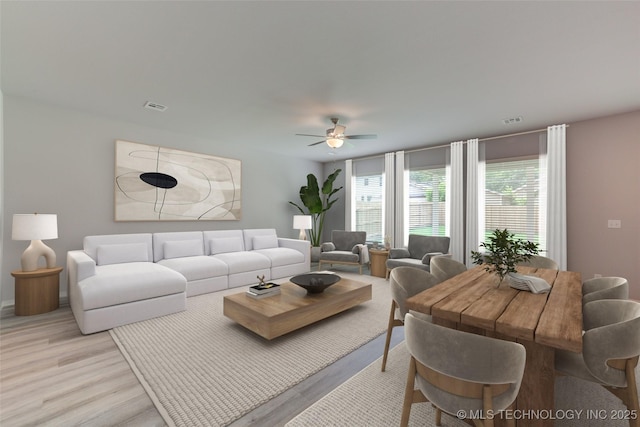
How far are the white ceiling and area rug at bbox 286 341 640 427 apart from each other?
2.61 m

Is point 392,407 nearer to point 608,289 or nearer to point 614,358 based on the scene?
point 614,358

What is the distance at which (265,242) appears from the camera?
5566mm

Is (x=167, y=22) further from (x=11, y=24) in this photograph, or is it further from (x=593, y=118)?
(x=593, y=118)

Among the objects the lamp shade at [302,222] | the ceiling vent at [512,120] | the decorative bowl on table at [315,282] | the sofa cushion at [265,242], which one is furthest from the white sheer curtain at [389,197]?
the decorative bowl on table at [315,282]

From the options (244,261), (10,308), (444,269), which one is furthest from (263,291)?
(10,308)

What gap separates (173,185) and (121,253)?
1495 mm

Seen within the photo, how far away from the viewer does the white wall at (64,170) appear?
349 centimetres

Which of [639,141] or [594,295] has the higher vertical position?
[639,141]

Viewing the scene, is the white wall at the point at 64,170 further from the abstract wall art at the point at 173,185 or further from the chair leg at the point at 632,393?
the chair leg at the point at 632,393

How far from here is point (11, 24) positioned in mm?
2076

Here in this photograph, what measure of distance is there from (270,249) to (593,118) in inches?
224

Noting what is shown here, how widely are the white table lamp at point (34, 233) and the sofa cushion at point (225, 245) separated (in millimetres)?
2062

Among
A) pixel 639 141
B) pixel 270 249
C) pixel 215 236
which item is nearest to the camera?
pixel 639 141

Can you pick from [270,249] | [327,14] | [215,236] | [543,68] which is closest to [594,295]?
[543,68]
